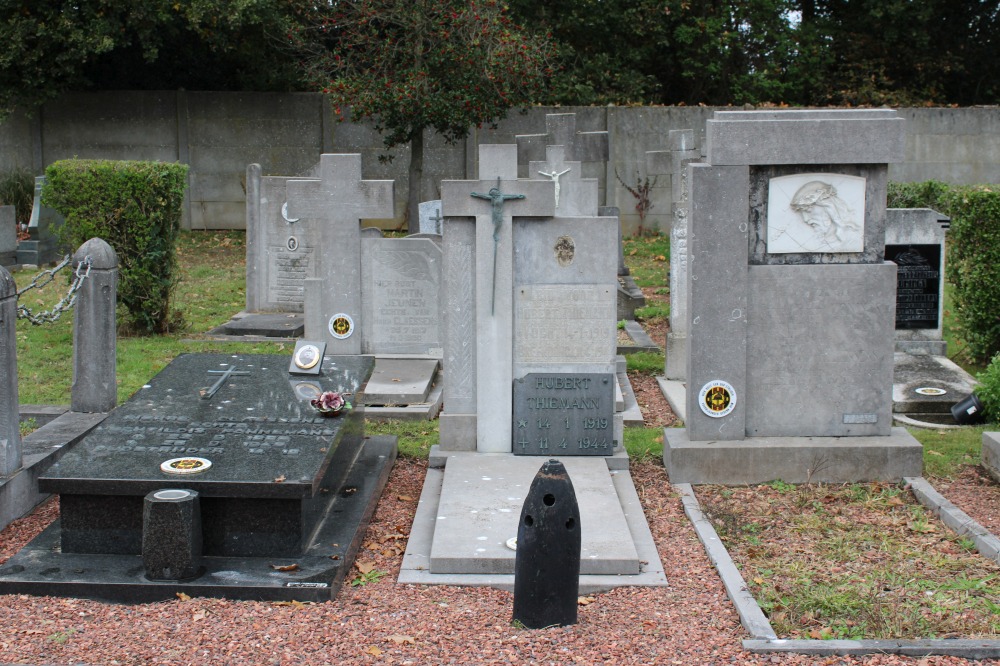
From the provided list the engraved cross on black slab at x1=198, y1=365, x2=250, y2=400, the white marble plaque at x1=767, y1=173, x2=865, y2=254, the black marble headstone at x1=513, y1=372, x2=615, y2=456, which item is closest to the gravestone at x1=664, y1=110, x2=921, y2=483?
the white marble plaque at x1=767, y1=173, x2=865, y2=254

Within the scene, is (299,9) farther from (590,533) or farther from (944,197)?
(590,533)

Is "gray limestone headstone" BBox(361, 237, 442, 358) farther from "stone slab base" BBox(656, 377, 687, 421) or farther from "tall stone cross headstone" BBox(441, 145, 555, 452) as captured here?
"tall stone cross headstone" BBox(441, 145, 555, 452)

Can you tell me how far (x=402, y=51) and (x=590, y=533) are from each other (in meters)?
12.2

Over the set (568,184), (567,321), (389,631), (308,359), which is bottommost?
(389,631)

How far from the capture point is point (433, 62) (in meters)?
17.0

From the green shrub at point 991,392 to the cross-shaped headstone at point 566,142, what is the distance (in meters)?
5.90

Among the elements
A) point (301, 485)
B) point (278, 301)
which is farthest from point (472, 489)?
point (278, 301)

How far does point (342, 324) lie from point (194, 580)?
5622 millimetres

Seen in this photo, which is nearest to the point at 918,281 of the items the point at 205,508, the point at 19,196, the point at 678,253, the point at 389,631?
the point at 678,253

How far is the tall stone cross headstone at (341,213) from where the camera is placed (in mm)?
11023

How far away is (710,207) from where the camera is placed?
748 cm

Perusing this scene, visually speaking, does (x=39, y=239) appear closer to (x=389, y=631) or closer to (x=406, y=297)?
(x=406, y=297)

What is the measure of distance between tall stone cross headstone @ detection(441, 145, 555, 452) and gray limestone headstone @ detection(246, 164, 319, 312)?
563 centimetres

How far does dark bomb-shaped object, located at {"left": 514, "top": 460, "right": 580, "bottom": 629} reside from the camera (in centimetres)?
536
